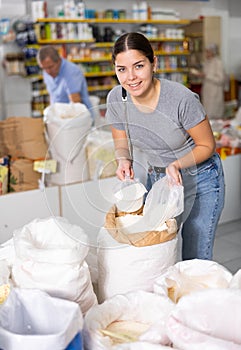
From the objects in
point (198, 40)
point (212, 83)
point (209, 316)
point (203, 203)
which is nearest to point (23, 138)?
point (203, 203)

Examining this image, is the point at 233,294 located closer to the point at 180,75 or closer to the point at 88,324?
the point at 88,324

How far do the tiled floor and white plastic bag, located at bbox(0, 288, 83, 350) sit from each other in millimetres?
2222

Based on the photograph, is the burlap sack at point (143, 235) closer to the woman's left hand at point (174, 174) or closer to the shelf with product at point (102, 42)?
the woman's left hand at point (174, 174)

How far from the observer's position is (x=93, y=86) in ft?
24.4

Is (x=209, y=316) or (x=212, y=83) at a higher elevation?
(x=209, y=316)

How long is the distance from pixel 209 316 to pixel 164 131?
0.77 metres

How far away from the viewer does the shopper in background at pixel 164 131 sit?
1.83 meters

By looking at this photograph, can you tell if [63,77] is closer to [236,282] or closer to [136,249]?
[136,249]

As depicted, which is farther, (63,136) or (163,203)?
(63,136)

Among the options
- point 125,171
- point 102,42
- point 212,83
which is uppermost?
point 102,42

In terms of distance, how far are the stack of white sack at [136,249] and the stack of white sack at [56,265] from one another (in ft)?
0.36

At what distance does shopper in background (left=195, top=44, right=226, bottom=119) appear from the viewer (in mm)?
8297

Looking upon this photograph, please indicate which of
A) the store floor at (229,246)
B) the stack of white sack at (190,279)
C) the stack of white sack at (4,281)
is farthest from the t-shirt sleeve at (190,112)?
the store floor at (229,246)

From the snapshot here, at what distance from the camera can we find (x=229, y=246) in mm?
3957
